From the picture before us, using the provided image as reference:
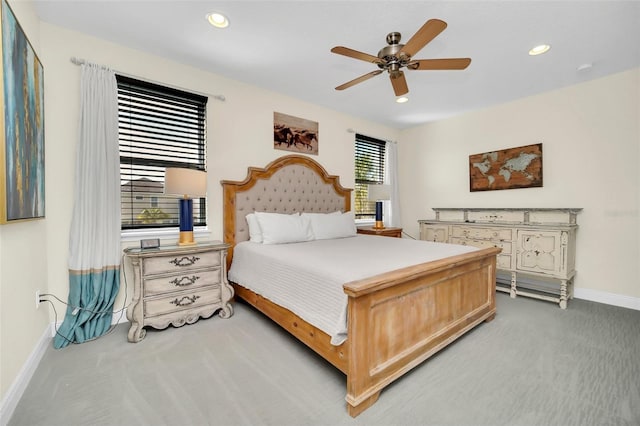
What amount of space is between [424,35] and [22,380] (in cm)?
325

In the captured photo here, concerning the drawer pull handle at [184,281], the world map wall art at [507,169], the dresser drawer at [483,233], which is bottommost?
the drawer pull handle at [184,281]

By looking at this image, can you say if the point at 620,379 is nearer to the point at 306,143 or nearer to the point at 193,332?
the point at 193,332

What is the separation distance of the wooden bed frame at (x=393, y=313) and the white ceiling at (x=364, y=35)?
1.39 metres

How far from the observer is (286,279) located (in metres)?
2.10

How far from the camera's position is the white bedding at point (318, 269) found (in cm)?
163

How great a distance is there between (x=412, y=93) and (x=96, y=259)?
153 inches

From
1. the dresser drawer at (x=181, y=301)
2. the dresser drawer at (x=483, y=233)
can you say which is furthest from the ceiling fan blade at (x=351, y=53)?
the dresser drawer at (x=483, y=233)

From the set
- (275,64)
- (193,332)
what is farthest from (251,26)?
(193,332)

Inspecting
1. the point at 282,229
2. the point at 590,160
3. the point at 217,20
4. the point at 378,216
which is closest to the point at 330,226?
the point at 282,229

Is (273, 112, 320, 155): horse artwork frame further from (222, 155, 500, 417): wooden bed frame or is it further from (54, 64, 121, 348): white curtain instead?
(54, 64, 121, 348): white curtain

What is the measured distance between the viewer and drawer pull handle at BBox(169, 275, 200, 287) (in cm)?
237

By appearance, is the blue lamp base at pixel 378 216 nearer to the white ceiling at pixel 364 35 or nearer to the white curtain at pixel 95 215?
the white ceiling at pixel 364 35

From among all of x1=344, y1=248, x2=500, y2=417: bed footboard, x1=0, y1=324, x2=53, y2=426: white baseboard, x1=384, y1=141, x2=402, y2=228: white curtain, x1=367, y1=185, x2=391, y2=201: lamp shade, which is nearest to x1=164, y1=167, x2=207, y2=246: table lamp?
x1=0, y1=324, x2=53, y2=426: white baseboard

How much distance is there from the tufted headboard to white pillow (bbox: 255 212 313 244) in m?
0.27
